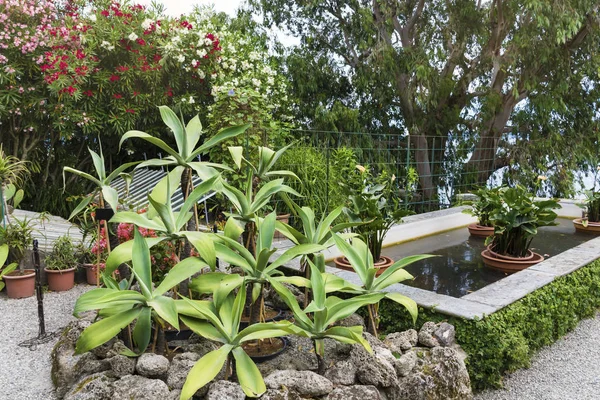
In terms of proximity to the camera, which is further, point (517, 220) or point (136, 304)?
point (517, 220)

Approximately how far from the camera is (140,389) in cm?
168

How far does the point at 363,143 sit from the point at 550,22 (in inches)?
137

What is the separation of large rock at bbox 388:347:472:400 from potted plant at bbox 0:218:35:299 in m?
3.19

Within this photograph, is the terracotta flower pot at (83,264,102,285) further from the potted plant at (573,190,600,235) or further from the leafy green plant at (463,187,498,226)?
the potted plant at (573,190,600,235)

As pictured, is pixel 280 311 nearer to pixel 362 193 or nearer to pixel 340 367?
pixel 340 367

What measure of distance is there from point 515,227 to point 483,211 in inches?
53.8

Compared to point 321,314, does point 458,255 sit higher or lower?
lower

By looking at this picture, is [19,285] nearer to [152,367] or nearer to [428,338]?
[152,367]

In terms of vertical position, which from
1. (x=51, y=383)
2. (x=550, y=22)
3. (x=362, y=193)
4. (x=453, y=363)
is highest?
(x=550, y=22)

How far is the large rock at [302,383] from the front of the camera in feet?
5.74

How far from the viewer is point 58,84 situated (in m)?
5.88

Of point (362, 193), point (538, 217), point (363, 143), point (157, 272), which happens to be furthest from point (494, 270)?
point (363, 143)

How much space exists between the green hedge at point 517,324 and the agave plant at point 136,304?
Result: 150 centimetres

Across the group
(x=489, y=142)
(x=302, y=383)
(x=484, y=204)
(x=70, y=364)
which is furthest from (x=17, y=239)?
(x=489, y=142)
